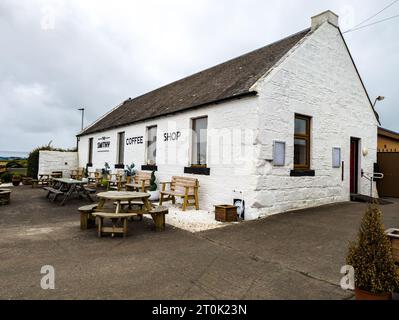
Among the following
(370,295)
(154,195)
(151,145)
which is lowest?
(370,295)

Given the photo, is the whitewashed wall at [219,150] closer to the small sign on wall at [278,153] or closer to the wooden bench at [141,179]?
the wooden bench at [141,179]

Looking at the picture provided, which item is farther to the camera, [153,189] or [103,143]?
[103,143]

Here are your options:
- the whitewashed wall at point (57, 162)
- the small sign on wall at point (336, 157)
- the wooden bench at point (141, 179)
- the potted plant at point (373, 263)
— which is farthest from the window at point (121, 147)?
the potted plant at point (373, 263)

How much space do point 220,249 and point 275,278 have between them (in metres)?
1.47

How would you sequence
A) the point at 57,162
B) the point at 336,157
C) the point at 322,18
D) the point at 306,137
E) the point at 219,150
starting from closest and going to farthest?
1. the point at 219,150
2. the point at 306,137
3. the point at 322,18
4. the point at 336,157
5. the point at 57,162

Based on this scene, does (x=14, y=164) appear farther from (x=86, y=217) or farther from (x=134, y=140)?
(x=86, y=217)

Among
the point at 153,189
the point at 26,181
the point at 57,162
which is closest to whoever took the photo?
the point at 153,189

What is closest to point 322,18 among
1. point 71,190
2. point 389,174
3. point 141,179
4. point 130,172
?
point 389,174

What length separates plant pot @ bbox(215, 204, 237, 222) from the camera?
288 inches

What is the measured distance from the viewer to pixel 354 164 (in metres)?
11.8

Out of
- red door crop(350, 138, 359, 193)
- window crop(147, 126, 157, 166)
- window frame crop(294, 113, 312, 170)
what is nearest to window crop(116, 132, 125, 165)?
window crop(147, 126, 157, 166)

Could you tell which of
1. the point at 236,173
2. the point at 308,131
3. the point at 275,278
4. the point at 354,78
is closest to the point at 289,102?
the point at 308,131

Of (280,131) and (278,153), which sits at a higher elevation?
(280,131)

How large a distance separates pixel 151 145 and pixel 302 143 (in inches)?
262
